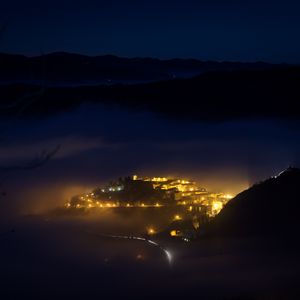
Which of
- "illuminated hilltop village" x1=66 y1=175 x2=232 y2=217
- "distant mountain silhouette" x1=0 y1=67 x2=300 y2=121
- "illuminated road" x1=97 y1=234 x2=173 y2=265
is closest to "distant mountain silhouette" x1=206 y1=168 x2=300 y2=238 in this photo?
"illuminated road" x1=97 y1=234 x2=173 y2=265

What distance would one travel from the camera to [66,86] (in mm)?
20312

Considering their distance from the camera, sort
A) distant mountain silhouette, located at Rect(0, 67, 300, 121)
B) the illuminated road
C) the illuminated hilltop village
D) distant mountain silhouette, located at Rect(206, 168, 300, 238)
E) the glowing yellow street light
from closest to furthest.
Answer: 1. the illuminated road
2. distant mountain silhouette, located at Rect(206, 168, 300, 238)
3. the glowing yellow street light
4. the illuminated hilltop village
5. distant mountain silhouette, located at Rect(0, 67, 300, 121)

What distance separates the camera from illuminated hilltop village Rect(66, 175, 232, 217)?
10398 mm

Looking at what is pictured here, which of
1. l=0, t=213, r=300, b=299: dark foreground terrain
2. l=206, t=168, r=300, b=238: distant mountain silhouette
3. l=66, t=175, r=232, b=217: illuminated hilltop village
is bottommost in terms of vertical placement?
l=0, t=213, r=300, b=299: dark foreground terrain

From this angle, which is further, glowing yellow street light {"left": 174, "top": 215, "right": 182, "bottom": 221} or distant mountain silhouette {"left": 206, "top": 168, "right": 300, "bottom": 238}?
glowing yellow street light {"left": 174, "top": 215, "right": 182, "bottom": 221}

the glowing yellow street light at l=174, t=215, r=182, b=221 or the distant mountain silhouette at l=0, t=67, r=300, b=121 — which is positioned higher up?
the distant mountain silhouette at l=0, t=67, r=300, b=121

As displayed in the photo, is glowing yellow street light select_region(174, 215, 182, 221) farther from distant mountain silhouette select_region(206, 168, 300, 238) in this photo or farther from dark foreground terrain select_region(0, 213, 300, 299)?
dark foreground terrain select_region(0, 213, 300, 299)

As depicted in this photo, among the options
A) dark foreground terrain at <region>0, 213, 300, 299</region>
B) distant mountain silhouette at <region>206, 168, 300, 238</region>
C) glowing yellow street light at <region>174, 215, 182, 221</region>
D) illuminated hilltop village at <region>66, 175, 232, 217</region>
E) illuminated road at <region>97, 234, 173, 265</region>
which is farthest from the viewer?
illuminated hilltop village at <region>66, 175, 232, 217</region>

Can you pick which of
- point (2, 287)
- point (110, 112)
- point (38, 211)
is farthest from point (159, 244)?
point (110, 112)

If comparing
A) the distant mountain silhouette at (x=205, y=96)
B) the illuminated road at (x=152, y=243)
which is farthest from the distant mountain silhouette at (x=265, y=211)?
the distant mountain silhouette at (x=205, y=96)

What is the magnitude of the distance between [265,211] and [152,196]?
290 cm

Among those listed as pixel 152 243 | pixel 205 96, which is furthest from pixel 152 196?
pixel 205 96

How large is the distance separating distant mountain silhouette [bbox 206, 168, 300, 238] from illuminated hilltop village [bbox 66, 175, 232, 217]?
1.42 m

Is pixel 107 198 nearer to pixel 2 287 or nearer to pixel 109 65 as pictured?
pixel 2 287
